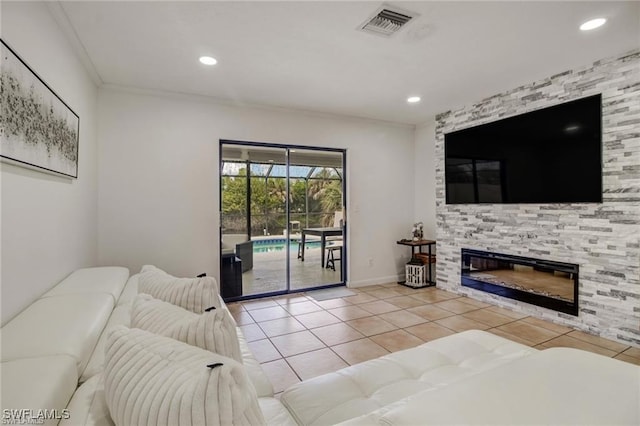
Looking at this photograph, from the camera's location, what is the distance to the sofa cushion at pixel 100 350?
112 cm

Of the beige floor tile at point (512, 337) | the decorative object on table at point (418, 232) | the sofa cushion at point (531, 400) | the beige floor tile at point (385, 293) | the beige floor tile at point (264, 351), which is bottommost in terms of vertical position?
the beige floor tile at point (264, 351)

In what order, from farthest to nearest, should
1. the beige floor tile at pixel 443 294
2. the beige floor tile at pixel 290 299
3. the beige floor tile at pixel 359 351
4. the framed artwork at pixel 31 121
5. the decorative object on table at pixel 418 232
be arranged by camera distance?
1. the decorative object on table at pixel 418 232
2. the beige floor tile at pixel 443 294
3. the beige floor tile at pixel 290 299
4. the beige floor tile at pixel 359 351
5. the framed artwork at pixel 31 121

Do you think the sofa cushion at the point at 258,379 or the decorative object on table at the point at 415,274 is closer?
the sofa cushion at the point at 258,379

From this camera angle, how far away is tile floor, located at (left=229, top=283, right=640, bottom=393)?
2.54 meters

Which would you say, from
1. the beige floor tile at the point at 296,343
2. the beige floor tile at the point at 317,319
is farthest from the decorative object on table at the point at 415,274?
the beige floor tile at the point at 296,343

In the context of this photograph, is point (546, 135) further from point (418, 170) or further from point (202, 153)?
point (202, 153)

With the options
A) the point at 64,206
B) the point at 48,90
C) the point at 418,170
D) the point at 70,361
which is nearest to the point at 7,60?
the point at 48,90

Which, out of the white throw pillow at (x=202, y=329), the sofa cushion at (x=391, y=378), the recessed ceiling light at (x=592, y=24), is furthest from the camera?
the recessed ceiling light at (x=592, y=24)

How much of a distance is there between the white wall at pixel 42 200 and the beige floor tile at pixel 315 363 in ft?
5.65

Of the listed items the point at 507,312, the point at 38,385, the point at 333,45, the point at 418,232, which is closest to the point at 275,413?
the point at 38,385

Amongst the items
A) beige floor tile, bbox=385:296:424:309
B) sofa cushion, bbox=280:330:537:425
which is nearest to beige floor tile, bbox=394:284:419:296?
beige floor tile, bbox=385:296:424:309

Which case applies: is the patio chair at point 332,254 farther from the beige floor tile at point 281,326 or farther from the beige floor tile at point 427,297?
the beige floor tile at point 281,326

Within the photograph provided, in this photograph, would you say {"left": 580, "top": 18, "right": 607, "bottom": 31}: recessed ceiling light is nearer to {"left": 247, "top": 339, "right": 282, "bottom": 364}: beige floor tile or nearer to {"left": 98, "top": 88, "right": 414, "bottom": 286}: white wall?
{"left": 98, "top": 88, "right": 414, "bottom": 286}: white wall

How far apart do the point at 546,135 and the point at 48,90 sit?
4247 millimetres
